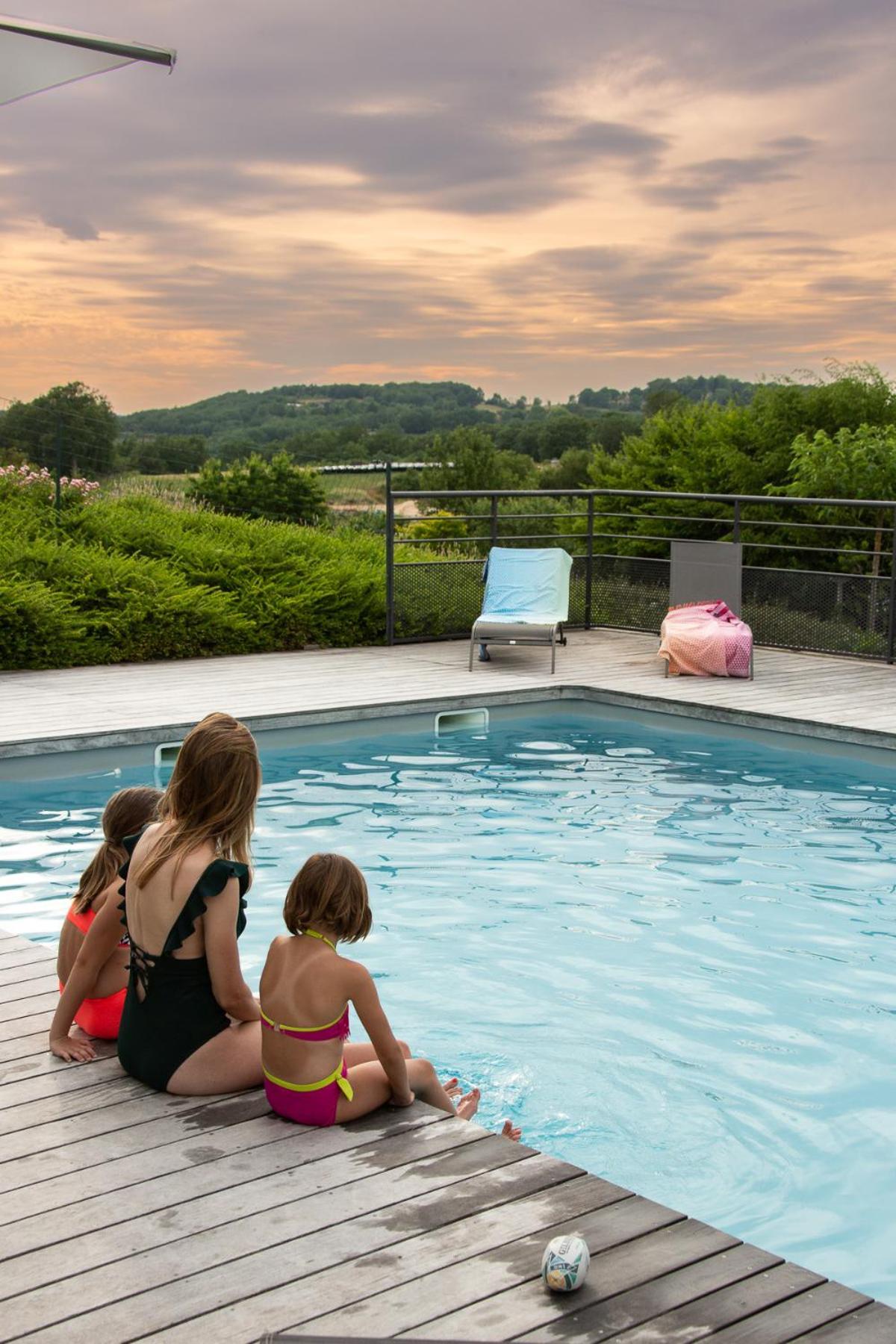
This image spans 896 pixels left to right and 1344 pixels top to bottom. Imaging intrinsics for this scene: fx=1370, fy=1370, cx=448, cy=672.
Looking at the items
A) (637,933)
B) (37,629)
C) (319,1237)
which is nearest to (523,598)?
(37,629)

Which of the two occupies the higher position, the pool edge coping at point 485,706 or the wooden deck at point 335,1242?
the pool edge coping at point 485,706

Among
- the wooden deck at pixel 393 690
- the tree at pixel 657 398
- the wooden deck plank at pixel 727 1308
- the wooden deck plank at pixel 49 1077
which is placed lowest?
the wooden deck plank at pixel 727 1308

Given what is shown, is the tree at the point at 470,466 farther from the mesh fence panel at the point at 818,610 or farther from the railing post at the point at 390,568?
the mesh fence panel at the point at 818,610

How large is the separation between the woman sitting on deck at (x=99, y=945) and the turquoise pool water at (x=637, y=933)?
1184 mm

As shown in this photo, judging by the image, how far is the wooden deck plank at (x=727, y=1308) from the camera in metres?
2.33

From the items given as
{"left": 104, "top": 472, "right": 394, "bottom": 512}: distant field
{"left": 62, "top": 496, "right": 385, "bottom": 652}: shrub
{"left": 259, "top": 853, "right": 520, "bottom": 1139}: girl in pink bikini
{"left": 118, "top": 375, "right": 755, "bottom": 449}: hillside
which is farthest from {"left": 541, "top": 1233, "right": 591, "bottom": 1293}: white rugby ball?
{"left": 118, "top": 375, "right": 755, "bottom": 449}: hillside

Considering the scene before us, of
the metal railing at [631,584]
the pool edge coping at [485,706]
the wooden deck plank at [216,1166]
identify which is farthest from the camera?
the metal railing at [631,584]

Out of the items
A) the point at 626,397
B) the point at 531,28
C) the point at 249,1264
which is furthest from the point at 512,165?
the point at 249,1264

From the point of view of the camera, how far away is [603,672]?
10188 millimetres

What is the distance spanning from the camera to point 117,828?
3371mm

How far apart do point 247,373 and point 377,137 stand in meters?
7.30

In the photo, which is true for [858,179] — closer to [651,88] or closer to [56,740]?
[651,88]

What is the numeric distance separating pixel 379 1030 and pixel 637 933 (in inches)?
104

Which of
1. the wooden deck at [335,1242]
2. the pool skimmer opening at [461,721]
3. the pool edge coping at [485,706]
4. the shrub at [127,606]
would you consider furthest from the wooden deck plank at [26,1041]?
the shrub at [127,606]
